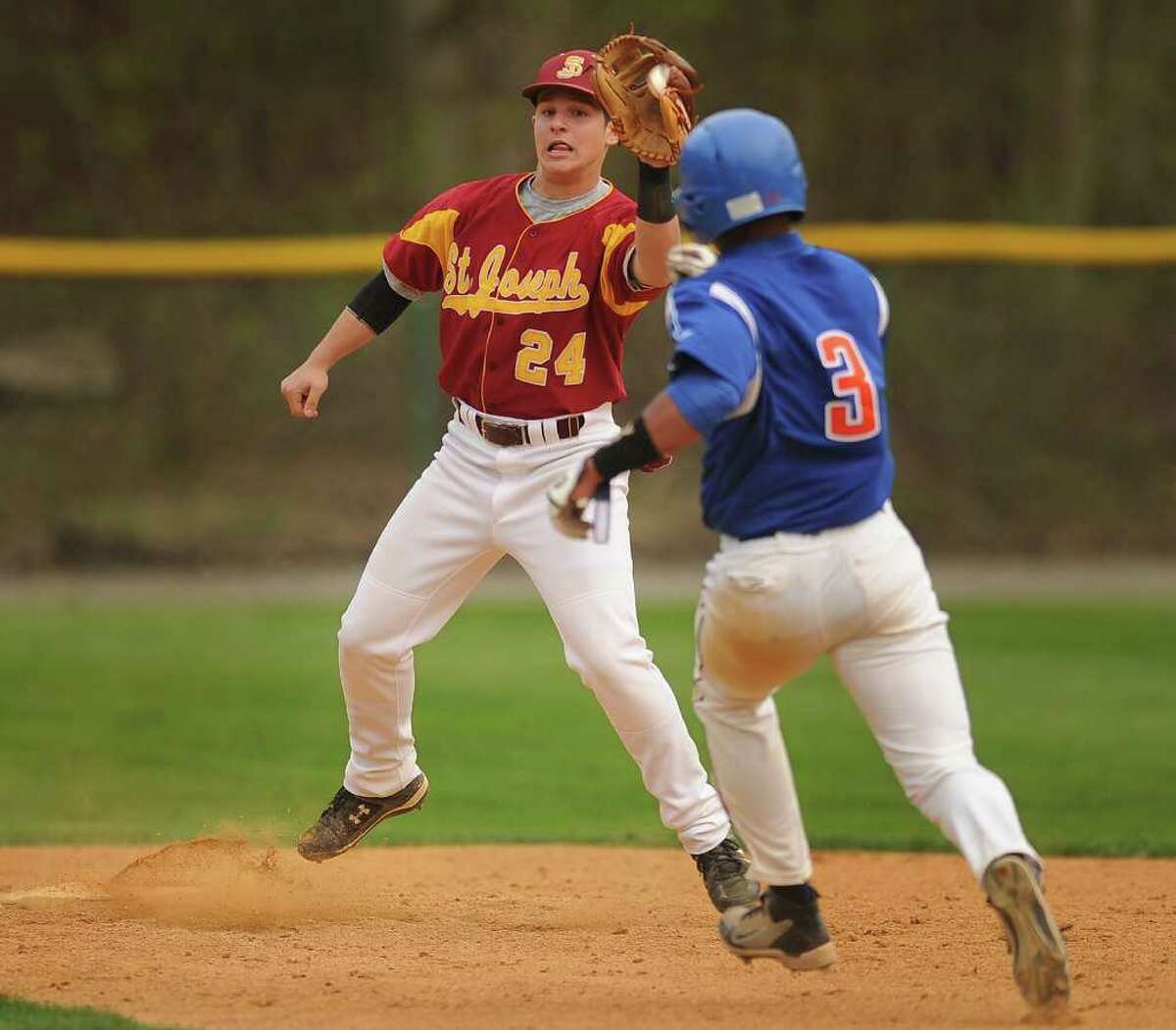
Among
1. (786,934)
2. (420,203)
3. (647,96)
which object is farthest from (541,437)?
(420,203)

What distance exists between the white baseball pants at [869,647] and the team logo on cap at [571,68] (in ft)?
5.10

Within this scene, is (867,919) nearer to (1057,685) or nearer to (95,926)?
(95,926)

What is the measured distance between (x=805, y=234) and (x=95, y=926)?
8139 millimetres

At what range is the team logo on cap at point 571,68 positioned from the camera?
Answer: 16.8 ft

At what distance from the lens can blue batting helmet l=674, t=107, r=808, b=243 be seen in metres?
4.10

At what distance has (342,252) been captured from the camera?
12891 mm

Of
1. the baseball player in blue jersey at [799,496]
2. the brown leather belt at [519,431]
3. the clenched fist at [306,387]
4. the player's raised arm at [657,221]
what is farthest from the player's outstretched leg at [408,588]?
the baseball player in blue jersey at [799,496]

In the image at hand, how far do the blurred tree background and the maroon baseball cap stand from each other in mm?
7880

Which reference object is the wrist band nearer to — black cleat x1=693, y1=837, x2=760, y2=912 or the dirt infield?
the dirt infield

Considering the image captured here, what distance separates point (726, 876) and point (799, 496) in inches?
51.1

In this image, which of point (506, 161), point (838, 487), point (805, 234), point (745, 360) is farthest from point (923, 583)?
point (506, 161)

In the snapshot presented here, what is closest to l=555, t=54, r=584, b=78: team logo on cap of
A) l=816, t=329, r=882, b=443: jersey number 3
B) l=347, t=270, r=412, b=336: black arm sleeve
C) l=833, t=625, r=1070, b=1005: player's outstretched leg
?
l=347, t=270, r=412, b=336: black arm sleeve

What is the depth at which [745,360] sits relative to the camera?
3943mm

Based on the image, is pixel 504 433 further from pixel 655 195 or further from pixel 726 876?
pixel 726 876
